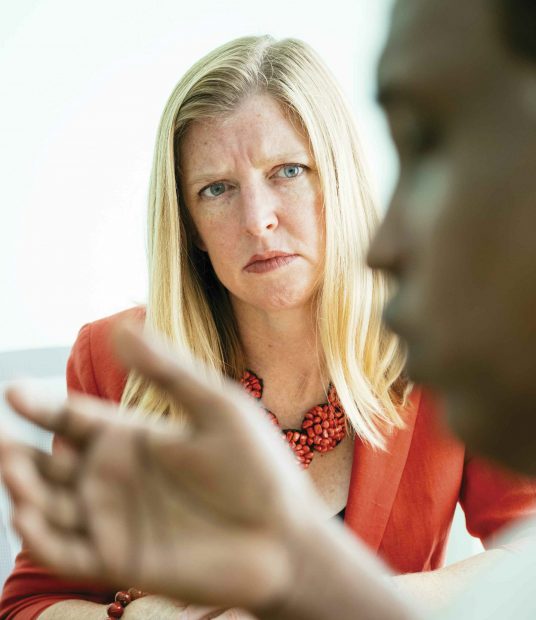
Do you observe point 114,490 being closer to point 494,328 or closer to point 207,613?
point 494,328

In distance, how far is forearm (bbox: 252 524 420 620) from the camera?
45 cm

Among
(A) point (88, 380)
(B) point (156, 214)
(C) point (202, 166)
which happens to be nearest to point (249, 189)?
(C) point (202, 166)

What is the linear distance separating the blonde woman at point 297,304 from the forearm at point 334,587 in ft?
2.41

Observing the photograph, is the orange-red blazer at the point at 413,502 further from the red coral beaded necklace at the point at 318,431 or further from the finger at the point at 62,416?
the finger at the point at 62,416

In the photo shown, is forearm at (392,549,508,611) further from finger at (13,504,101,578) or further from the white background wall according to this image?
the white background wall

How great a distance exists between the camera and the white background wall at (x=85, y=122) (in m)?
2.14

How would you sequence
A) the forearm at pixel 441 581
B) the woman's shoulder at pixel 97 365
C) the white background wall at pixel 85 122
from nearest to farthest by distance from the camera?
the forearm at pixel 441 581, the woman's shoulder at pixel 97 365, the white background wall at pixel 85 122

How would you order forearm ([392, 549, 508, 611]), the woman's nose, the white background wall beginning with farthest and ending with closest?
the white background wall, the woman's nose, forearm ([392, 549, 508, 611])

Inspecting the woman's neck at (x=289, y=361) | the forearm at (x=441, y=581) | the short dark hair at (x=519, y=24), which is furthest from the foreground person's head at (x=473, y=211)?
the woman's neck at (x=289, y=361)

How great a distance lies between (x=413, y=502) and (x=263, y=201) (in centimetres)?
53

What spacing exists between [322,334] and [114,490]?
0.96 metres

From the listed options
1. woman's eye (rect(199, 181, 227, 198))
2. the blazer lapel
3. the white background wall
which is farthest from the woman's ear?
the white background wall

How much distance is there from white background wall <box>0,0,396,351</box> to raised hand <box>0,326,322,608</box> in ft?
5.72

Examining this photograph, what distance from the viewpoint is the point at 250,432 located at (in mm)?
426
